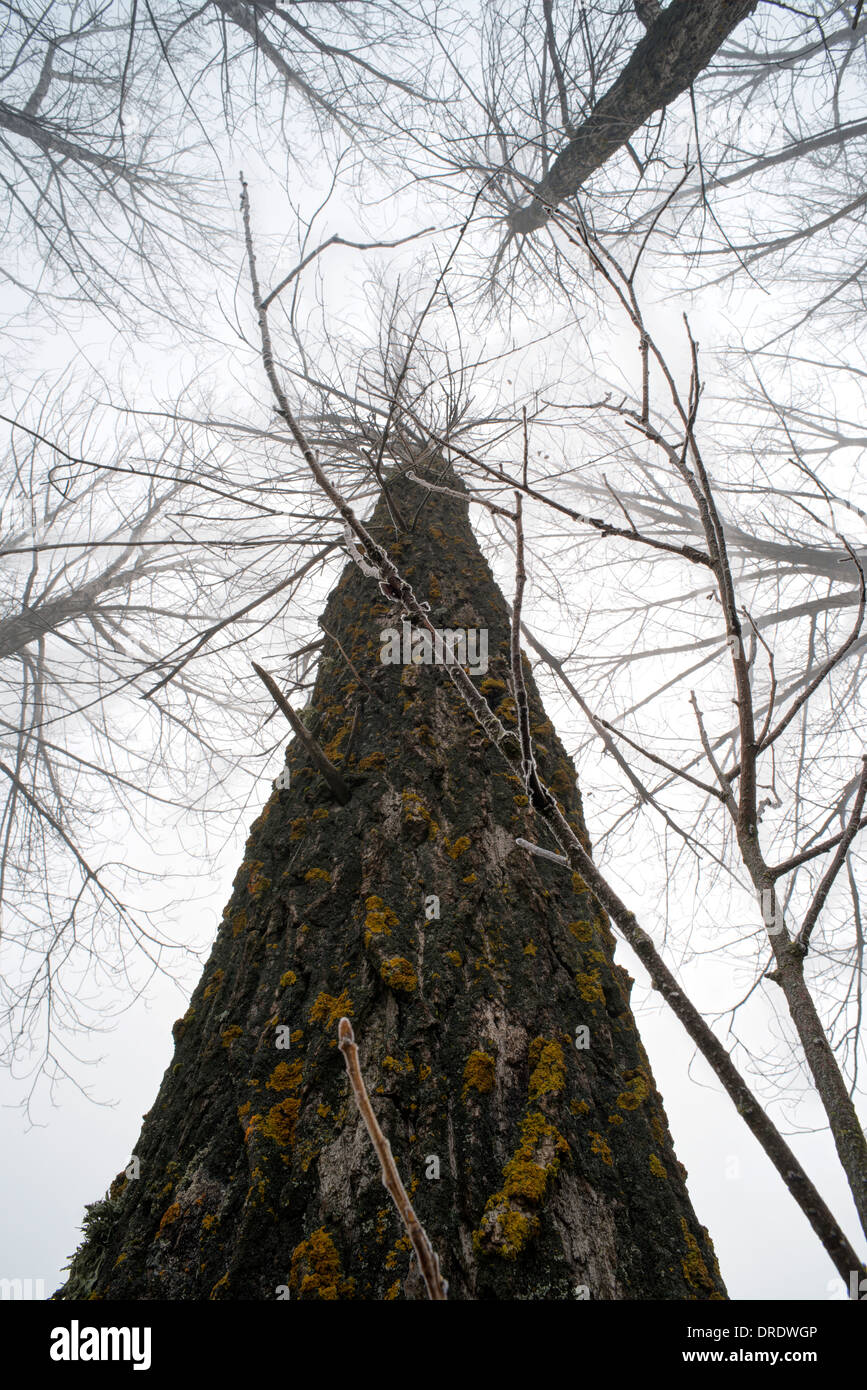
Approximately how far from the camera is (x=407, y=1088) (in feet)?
3.58

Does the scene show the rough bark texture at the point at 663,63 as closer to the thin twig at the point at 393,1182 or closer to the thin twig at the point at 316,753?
the thin twig at the point at 316,753

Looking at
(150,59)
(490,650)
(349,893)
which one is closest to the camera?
(349,893)

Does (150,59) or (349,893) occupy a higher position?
(150,59)

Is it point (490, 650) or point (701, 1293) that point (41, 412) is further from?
point (701, 1293)

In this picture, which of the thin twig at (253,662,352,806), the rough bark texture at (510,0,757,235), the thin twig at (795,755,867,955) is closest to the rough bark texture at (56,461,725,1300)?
the thin twig at (253,662,352,806)

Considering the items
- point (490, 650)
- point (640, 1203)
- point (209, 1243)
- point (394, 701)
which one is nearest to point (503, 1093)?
point (640, 1203)

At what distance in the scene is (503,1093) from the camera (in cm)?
110

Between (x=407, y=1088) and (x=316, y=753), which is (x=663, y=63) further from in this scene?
(x=407, y=1088)

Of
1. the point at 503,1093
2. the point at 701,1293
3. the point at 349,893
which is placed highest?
the point at 349,893

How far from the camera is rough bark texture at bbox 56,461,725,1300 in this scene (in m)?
0.95

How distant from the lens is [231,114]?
13.6 ft

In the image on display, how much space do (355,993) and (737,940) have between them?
3254 millimetres
